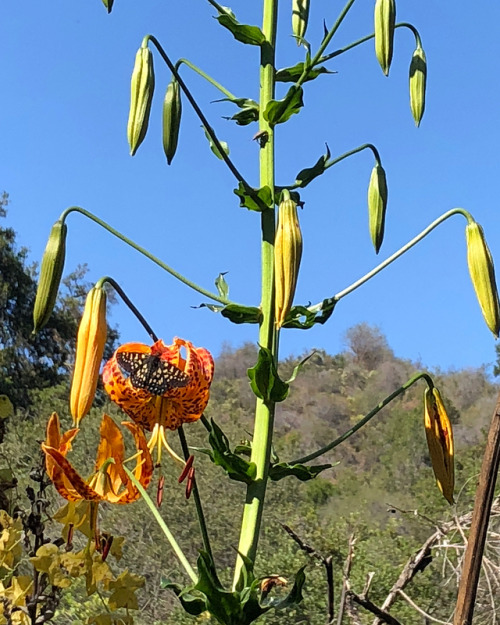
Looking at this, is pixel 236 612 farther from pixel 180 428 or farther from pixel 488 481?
pixel 488 481

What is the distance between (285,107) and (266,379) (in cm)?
28

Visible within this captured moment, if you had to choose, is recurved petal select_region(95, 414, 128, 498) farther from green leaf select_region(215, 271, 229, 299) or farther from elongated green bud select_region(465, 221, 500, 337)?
elongated green bud select_region(465, 221, 500, 337)

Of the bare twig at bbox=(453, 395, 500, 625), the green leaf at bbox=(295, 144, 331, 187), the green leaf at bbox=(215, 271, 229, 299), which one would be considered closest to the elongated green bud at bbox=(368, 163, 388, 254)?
the green leaf at bbox=(295, 144, 331, 187)

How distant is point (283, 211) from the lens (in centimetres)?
71

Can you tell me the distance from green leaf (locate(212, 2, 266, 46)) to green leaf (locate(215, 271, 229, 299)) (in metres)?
0.25

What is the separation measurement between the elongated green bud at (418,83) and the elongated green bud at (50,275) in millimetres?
393

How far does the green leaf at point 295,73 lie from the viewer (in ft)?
2.74

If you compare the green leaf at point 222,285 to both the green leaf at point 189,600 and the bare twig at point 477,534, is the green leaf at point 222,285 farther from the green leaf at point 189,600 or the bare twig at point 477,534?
the bare twig at point 477,534

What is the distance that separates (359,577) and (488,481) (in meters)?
3.61

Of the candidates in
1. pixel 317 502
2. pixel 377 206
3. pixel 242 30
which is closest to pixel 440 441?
pixel 377 206

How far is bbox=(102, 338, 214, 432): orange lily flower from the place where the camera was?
828 millimetres

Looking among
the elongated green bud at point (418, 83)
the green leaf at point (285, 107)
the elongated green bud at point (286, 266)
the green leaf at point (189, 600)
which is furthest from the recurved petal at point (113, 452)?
the elongated green bud at point (418, 83)

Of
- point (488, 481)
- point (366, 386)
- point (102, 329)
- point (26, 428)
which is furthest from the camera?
point (366, 386)

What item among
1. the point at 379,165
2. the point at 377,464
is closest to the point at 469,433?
the point at 377,464
